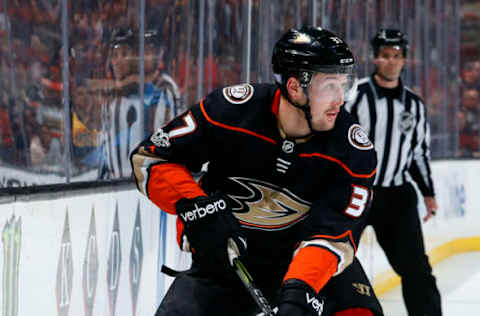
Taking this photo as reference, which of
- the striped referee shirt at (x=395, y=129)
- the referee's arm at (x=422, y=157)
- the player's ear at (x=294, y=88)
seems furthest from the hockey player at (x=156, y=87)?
the player's ear at (x=294, y=88)

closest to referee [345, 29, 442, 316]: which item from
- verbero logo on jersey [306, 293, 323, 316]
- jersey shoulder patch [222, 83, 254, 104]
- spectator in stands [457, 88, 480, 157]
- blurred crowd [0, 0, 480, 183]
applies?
blurred crowd [0, 0, 480, 183]

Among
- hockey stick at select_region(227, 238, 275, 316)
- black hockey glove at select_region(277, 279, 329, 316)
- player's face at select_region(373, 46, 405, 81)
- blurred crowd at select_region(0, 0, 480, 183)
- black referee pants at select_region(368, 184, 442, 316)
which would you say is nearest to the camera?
black hockey glove at select_region(277, 279, 329, 316)

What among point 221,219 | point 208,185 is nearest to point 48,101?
point 208,185

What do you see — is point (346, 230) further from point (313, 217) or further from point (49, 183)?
point (49, 183)

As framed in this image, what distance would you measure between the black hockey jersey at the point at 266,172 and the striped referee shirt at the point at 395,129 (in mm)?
1890

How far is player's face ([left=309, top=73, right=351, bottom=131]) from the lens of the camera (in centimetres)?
196

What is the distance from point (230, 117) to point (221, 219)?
27cm

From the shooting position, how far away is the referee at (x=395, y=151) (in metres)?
3.70

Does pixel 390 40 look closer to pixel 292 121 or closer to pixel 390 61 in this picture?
pixel 390 61

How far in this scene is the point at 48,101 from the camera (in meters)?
2.64

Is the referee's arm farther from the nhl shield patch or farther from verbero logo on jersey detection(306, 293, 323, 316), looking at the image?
verbero logo on jersey detection(306, 293, 323, 316)

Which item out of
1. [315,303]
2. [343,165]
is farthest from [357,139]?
[315,303]

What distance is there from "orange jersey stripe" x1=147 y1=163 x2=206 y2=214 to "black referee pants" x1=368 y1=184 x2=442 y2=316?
1834mm

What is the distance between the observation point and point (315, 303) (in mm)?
1788
